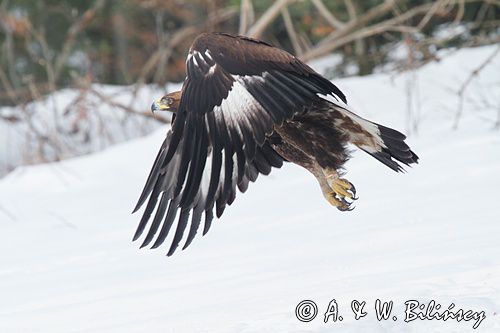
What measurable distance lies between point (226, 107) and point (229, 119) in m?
0.07

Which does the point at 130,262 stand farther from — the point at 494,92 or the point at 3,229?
the point at 494,92

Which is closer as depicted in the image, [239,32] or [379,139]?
[379,139]

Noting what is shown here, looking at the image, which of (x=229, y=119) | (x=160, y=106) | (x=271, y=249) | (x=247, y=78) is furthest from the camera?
(x=271, y=249)

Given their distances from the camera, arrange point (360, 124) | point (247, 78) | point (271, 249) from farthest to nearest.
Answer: point (271, 249) → point (360, 124) → point (247, 78)

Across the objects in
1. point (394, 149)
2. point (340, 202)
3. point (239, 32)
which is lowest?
point (340, 202)

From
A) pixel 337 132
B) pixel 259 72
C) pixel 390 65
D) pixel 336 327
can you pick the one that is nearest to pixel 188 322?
pixel 336 327

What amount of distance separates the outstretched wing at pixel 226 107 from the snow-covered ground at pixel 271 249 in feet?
1.60

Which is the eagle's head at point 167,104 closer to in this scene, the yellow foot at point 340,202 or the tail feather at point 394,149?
the yellow foot at point 340,202

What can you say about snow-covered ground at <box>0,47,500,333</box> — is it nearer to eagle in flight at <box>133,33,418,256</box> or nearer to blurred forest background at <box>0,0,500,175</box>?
eagle in flight at <box>133,33,418,256</box>

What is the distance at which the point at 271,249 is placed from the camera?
228 inches

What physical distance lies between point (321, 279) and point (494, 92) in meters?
5.60

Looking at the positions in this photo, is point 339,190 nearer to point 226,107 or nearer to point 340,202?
point 340,202

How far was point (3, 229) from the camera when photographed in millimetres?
7707

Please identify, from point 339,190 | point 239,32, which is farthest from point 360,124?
point 239,32
